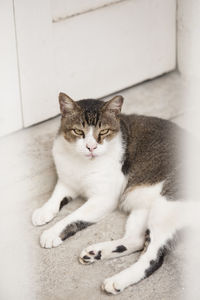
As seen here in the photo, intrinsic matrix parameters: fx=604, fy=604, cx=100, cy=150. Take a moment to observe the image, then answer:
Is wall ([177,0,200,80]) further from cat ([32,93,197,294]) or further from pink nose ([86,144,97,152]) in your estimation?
pink nose ([86,144,97,152])

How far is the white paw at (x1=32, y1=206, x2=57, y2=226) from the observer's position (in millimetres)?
2551

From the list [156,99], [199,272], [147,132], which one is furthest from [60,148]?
[156,99]

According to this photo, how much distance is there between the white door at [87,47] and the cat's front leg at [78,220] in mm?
805

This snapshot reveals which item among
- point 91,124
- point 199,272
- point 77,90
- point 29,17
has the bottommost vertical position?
point 199,272

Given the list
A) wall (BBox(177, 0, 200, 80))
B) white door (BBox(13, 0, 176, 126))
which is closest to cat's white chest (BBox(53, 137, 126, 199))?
white door (BBox(13, 0, 176, 126))

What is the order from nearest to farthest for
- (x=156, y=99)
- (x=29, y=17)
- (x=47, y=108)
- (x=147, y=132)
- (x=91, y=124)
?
1. (x=91, y=124)
2. (x=147, y=132)
3. (x=29, y=17)
4. (x=47, y=108)
5. (x=156, y=99)

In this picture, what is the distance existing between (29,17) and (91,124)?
29.9 inches

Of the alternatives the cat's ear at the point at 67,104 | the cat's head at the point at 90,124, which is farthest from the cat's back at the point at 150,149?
the cat's ear at the point at 67,104

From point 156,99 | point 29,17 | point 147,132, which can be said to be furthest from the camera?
point 156,99

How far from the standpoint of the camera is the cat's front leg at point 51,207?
8.39ft

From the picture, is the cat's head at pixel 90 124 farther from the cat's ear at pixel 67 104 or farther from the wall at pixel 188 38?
the wall at pixel 188 38

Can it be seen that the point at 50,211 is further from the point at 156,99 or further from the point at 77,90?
the point at 156,99

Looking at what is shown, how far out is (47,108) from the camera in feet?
10.4

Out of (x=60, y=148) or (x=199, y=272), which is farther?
(x=60, y=148)
